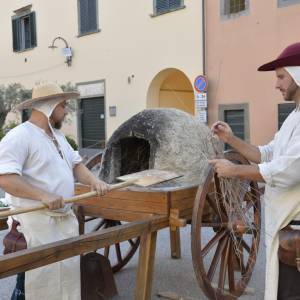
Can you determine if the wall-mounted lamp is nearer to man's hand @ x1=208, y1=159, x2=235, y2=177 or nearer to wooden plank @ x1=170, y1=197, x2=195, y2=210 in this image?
wooden plank @ x1=170, y1=197, x2=195, y2=210

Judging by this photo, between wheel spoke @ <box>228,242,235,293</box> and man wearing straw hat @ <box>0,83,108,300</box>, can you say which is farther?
wheel spoke @ <box>228,242,235,293</box>

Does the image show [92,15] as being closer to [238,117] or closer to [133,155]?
[238,117]

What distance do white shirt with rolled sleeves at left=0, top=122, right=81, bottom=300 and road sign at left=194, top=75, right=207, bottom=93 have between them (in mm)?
8517

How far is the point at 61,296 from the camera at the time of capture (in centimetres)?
279

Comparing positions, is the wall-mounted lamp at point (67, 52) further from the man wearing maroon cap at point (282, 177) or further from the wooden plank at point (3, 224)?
the man wearing maroon cap at point (282, 177)

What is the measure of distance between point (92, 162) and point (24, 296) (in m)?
1.63

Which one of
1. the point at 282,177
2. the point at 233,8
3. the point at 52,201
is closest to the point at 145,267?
the point at 52,201

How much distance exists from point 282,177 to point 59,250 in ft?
3.52

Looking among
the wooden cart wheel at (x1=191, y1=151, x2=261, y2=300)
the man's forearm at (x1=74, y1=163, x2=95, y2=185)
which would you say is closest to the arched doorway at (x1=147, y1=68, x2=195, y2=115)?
the wooden cart wheel at (x1=191, y1=151, x2=261, y2=300)

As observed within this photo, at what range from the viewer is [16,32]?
58.8 feet

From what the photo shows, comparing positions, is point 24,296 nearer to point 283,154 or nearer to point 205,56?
point 283,154

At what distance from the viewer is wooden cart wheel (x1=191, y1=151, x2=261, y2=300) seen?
10.2 feet

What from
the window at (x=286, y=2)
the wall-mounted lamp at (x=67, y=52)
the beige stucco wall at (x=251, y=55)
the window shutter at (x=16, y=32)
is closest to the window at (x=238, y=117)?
the beige stucco wall at (x=251, y=55)

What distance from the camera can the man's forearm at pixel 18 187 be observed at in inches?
99.1
